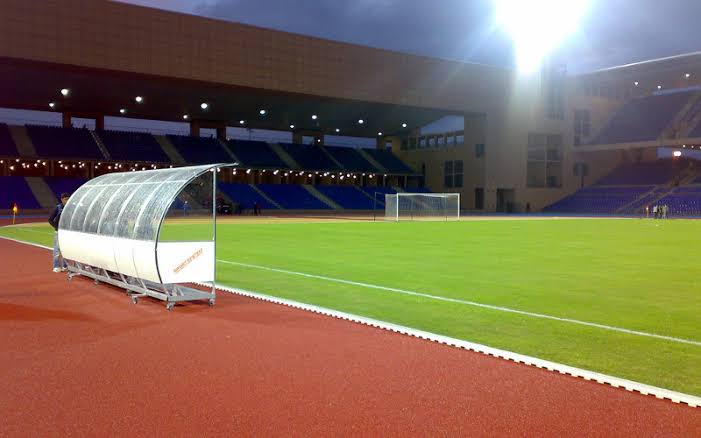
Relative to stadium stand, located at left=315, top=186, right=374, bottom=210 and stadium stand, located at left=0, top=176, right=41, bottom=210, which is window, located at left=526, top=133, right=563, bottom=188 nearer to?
stadium stand, located at left=315, top=186, right=374, bottom=210

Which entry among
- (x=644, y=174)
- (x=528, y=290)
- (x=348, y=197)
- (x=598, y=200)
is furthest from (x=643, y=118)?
(x=528, y=290)

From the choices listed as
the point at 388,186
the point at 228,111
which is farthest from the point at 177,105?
the point at 388,186

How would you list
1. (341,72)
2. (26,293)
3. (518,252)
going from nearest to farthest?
(26,293) → (518,252) → (341,72)

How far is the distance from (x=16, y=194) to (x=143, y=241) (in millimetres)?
52662

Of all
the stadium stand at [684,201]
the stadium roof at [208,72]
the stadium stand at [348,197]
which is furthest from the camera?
the stadium stand at [348,197]

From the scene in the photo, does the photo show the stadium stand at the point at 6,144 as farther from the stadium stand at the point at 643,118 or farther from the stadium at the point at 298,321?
the stadium stand at the point at 643,118

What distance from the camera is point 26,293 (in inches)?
470

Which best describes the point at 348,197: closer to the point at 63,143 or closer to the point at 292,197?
the point at 292,197

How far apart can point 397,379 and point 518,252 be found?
15241 mm

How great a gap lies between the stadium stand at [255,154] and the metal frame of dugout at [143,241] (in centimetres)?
5914

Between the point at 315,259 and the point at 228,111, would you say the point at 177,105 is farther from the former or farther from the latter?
the point at 315,259

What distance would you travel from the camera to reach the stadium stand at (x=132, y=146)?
64825 millimetres

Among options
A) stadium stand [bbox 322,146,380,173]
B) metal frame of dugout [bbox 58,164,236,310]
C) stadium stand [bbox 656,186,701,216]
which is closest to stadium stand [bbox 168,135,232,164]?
stadium stand [bbox 322,146,380,173]

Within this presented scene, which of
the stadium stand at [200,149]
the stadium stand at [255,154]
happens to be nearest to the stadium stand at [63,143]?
the stadium stand at [200,149]
